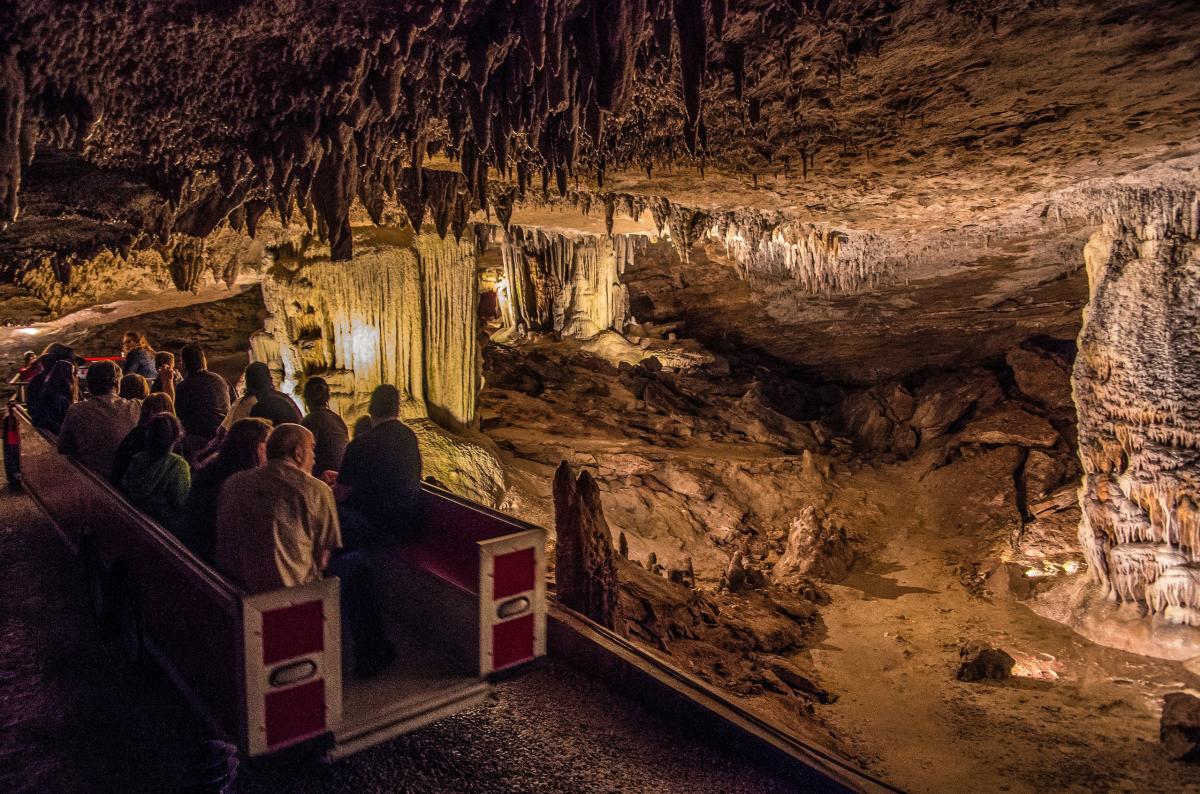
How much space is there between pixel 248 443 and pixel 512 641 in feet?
5.54

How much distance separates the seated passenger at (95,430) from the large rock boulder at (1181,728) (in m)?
8.72

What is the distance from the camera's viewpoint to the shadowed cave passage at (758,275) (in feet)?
13.8

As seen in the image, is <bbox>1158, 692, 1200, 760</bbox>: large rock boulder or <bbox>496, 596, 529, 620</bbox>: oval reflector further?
<bbox>1158, 692, 1200, 760</bbox>: large rock boulder

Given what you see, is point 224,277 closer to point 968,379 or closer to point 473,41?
point 473,41

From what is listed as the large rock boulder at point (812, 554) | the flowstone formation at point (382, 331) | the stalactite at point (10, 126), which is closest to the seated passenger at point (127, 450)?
the stalactite at point (10, 126)

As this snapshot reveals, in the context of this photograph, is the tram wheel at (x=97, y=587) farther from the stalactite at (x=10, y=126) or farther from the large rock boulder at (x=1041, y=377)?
the large rock boulder at (x=1041, y=377)

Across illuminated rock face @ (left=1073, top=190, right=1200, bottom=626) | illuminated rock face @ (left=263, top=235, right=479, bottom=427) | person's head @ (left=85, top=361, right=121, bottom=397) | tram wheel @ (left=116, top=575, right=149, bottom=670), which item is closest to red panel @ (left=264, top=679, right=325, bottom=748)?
tram wheel @ (left=116, top=575, right=149, bottom=670)

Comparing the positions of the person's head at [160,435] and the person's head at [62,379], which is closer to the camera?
the person's head at [160,435]

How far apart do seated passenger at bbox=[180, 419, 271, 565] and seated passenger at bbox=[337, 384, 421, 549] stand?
1.79ft

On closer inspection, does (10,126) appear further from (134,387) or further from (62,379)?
(62,379)

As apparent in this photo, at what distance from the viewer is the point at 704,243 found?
1561 cm

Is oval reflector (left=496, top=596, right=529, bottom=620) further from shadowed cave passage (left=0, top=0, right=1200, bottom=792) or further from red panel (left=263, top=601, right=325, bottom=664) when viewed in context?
shadowed cave passage (left=0, top=0, right=1200, bottom=792)

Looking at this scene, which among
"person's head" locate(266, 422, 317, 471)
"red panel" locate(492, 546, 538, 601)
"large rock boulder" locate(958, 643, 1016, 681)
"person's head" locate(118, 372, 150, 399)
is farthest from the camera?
"large rock boulder" locate(958, 643, 1016, 681)

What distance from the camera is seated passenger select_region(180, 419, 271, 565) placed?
12.6 ft
